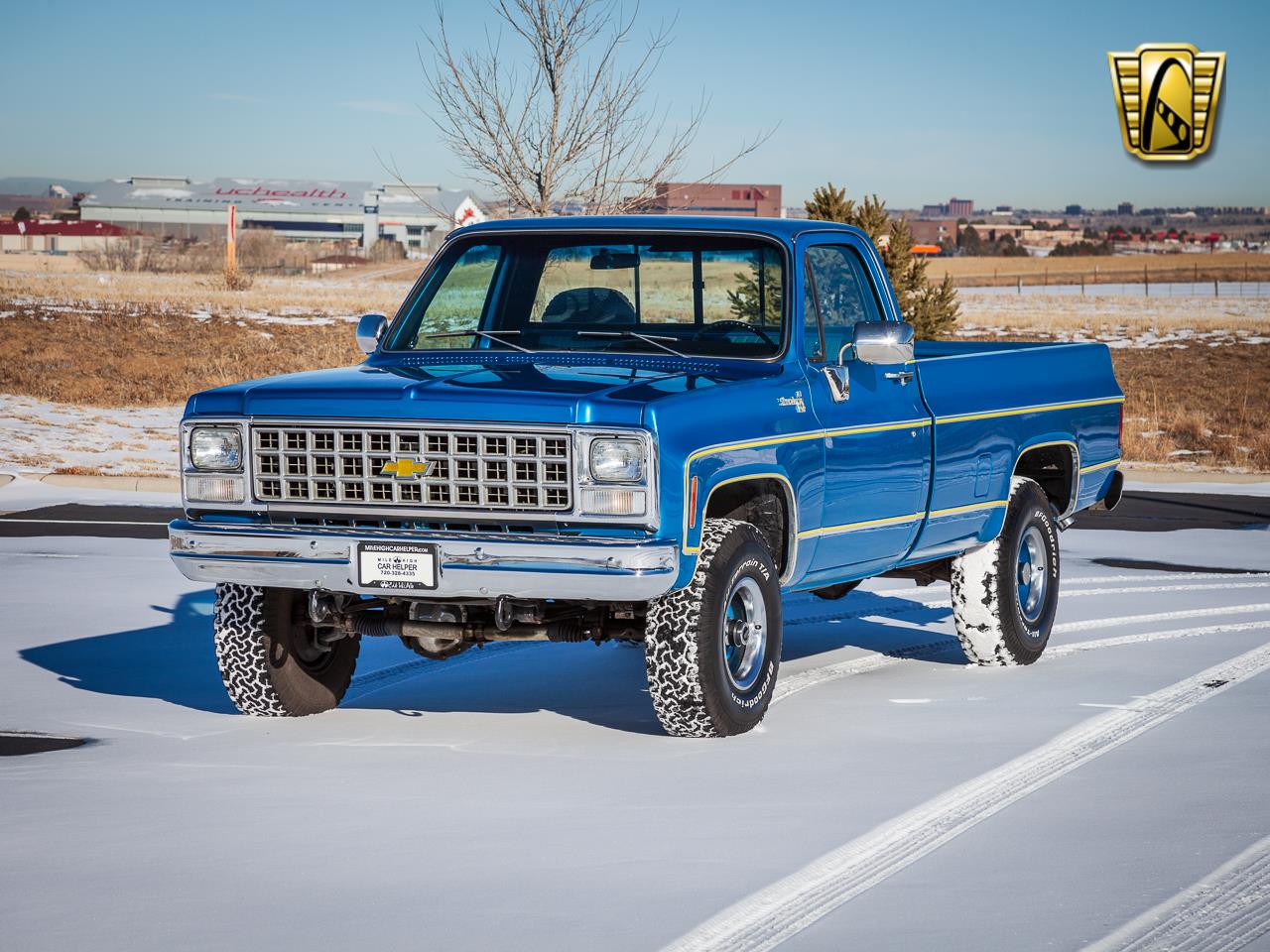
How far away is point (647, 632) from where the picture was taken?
23.8 feet

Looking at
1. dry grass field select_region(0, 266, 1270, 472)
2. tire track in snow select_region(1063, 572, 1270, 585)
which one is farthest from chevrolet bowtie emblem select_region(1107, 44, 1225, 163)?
tire track in snow select_region(1063, 572, 1270, 585)

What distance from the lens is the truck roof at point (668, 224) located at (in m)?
8.48

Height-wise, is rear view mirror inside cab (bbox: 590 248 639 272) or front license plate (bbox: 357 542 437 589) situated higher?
rear view mirror inside cab (bbox: 590 248 639 272)

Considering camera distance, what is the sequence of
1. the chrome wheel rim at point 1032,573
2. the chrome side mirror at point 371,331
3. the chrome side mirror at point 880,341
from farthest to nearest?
the chrome wheel rim at point 1032,573, the chrome side mirror at point 371,331, the chrome side mirror at point 880,341

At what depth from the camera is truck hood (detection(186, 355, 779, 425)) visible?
22.5ft

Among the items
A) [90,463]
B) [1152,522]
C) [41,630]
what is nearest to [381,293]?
[90,463]

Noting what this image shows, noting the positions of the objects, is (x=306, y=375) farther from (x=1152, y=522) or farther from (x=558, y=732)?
(x=1152, y=522)

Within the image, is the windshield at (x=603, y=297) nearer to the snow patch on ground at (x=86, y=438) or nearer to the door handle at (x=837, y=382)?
the door handle at (x=837, y=382)

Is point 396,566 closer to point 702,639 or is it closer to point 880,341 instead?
point 702,639

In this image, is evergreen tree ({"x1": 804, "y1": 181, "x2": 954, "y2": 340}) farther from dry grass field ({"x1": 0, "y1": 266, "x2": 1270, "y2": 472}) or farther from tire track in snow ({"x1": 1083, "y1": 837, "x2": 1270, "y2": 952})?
tire track in snow ({"x1": 1083, "y1": 837, "x2": 1270, "y2": 952})

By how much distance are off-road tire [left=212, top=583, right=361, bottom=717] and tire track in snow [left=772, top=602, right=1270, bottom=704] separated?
2.18m

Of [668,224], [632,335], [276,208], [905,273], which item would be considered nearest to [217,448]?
[632,335]

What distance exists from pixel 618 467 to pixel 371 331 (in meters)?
2.28

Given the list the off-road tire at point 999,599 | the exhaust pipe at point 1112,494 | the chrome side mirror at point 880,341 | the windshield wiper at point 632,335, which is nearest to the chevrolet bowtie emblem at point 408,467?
the windshield wiper at point 632,335
